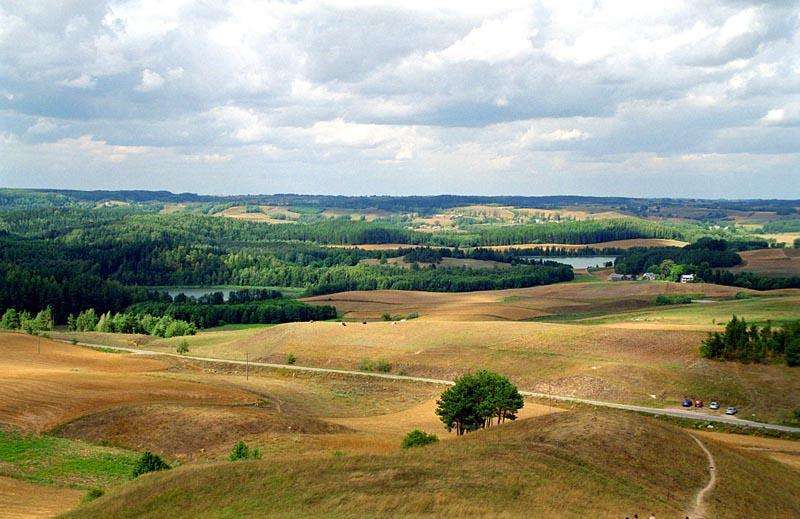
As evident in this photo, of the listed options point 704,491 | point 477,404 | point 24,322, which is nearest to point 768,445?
point 477,404

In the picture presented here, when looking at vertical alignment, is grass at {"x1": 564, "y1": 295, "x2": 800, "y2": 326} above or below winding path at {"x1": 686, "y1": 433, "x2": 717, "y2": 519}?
below

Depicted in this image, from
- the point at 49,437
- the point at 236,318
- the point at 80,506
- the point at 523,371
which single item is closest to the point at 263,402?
the point at 49,437

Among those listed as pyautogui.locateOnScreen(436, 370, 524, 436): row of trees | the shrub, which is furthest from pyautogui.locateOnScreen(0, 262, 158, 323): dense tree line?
the shrub

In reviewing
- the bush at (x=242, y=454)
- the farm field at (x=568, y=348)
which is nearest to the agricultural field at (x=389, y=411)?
the farm field at (x=568, y=348)

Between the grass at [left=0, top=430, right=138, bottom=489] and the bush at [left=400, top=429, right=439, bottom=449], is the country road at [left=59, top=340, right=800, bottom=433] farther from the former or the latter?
the grass at [left=0, top=430, right=138, bottom=489]

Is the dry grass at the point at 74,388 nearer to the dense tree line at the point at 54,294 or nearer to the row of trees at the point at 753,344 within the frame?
the row of trees at the point at 753,344

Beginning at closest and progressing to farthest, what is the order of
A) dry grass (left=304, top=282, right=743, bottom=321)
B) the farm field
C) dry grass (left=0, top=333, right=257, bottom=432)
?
dry grass (left=0, top=333, right=257, bottom=432)
the farm field
dry grass (left=304, top=282, right=743, bottom=321)

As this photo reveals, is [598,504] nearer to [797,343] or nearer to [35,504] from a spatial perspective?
[35,504]
